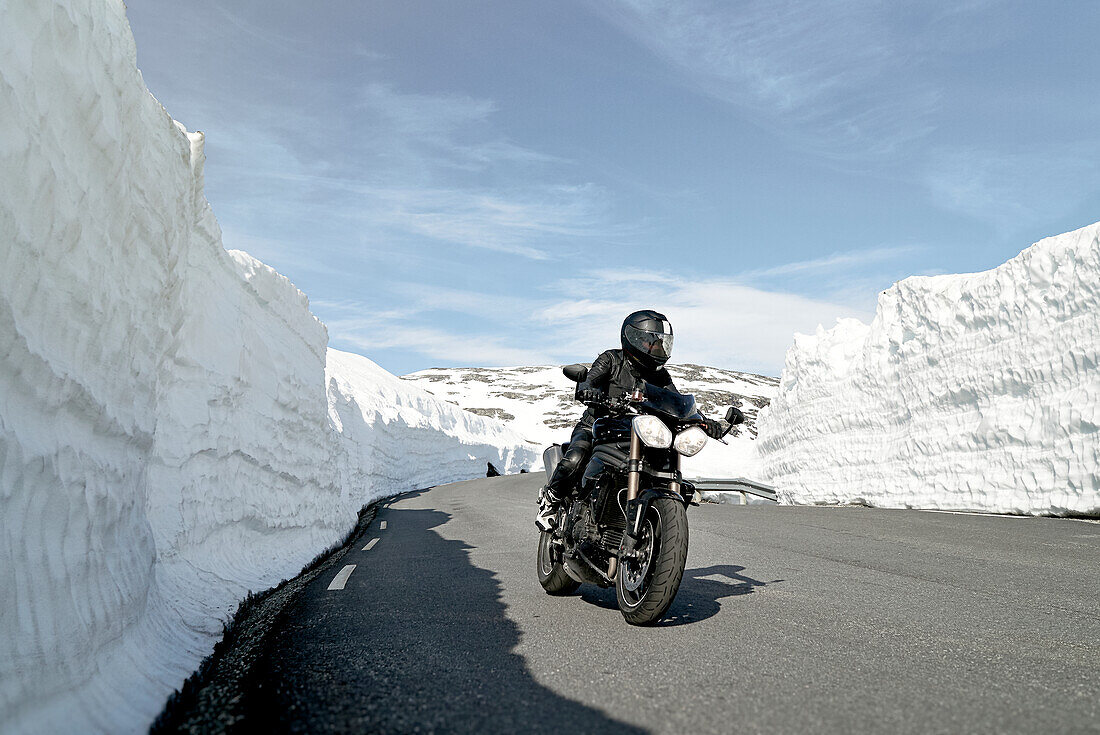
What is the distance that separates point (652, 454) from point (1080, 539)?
647 centimetres

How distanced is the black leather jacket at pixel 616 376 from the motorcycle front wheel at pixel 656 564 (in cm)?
102

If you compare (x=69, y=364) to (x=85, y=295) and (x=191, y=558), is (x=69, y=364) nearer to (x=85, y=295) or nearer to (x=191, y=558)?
(x=85, y=295)

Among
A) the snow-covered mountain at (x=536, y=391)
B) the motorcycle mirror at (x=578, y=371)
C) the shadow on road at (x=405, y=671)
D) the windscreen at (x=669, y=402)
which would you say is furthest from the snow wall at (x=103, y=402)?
the snow-covered mountain at (x=536, y=391)

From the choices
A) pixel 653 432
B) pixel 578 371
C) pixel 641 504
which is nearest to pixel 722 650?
pixel 641 504

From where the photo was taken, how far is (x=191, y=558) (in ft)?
17.5

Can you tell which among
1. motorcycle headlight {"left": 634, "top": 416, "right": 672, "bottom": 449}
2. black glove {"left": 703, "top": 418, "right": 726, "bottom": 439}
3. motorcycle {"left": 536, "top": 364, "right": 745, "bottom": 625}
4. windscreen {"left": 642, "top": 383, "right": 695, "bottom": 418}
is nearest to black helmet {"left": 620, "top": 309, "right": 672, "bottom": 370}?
motorcycle {"left": 536, "top": 364, "right": 745, "bottom": 625}

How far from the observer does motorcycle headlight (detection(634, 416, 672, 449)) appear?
4191 mm

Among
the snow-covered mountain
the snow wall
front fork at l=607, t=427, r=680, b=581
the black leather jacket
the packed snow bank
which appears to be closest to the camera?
the snow wall

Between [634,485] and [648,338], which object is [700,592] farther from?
[648,338]

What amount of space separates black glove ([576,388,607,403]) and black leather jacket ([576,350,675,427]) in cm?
12

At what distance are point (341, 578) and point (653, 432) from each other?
3.56 metres

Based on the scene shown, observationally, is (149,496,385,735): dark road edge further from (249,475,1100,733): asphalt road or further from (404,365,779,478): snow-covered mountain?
(404,365,779,478): snow-covered mountain

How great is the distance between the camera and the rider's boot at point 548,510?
5.38 m

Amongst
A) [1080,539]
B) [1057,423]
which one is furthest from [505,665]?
[1057,423]
